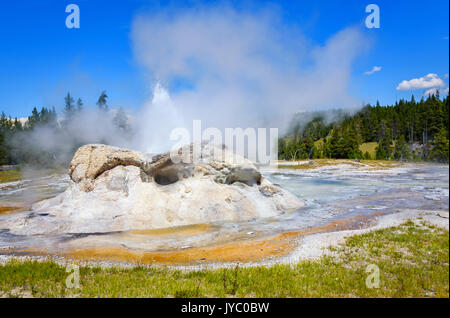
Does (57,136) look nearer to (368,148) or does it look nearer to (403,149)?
(403,149)

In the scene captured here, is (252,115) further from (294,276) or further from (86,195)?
(294,276)

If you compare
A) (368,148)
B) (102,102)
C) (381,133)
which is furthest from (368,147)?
(102,102)

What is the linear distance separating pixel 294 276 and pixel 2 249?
Result: 10.2m

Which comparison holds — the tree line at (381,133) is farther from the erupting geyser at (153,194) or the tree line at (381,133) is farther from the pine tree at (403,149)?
the erupting geyser at (153,194)

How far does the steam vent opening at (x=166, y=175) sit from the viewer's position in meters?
16.8

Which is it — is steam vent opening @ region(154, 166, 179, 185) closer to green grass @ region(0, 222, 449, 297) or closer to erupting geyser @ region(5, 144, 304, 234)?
erupting geyser @ region(5, 144, 304, 234)

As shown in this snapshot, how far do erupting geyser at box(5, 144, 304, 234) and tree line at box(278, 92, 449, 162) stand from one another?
8.11 m

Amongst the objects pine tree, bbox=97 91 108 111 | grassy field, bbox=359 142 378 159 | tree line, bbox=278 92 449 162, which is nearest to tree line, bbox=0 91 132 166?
pine tree, bbox=97 91 108 111

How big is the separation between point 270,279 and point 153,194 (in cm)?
989

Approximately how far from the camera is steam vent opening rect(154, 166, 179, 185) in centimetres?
1680

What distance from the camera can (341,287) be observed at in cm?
561

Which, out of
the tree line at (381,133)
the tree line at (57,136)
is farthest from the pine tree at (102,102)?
the tree line at (381,133)

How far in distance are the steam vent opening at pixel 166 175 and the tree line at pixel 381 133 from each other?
38.5 ft
